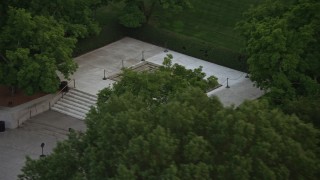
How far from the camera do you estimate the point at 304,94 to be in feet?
136

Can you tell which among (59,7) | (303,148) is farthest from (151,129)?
(59,7)

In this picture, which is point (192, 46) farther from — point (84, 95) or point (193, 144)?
point (193, 144)

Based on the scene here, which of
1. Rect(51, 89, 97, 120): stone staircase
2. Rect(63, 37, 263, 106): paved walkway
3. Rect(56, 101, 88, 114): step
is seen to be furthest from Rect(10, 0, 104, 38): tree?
Rect(56, 101, 88, 114): step

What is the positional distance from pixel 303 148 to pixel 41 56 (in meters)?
19.9

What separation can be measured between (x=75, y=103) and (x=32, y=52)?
15.1ft

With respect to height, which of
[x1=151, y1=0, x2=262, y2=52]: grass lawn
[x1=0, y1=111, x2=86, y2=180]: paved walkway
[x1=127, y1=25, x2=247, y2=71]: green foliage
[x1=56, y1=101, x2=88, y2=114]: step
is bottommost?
[x1=0, y1=111, x2=86, y2=180]: paved walkway

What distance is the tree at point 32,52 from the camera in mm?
43219

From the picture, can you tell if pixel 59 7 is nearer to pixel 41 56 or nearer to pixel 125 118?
pixel 41 56

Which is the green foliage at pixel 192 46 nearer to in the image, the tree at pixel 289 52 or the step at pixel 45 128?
the tree at pixel 289 52

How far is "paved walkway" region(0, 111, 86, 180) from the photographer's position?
41.6 m

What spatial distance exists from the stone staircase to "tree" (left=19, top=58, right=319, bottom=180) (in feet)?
54.6

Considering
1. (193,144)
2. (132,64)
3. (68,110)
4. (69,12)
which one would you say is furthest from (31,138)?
(193,144)

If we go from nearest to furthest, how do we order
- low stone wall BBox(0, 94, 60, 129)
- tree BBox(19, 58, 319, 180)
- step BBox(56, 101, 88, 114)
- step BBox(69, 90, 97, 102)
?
tree BBox(19, 58, 319, 180)
low stone wall BBox(0, 94, 60, 129)
step BBox(56, 101, 88, 114)
step BBox(69, 90, 97, 102)

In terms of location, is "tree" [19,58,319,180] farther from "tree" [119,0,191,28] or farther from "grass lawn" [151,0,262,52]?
"grass lawn" [151,0,262,52]
